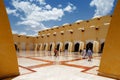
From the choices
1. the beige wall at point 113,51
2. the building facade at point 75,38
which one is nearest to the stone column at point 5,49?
the beige wall at point 113,51

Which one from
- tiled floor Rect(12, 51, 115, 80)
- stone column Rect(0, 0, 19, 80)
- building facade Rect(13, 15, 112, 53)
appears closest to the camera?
stone column Rect(0, 0, 19, 80)

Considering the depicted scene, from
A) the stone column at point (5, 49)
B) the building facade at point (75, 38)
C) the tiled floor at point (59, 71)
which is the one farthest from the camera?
the building facade at point (75, 38)

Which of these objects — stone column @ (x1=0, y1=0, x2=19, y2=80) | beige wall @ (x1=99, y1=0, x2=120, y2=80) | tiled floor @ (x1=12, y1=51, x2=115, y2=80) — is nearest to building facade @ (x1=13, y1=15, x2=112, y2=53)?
Answer: tiled floor @ (x1=12, y1=51, x2=115, y2=80)

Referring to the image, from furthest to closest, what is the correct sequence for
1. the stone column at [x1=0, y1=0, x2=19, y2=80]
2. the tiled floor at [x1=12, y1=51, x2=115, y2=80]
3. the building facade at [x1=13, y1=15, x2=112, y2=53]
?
the building facade at [x1=13, y1=15, x2=112, y2=53]
the tiled floor at [x1=12, y1=51, x2=115, y2=80]
the stone column at [x1=0, y1=0, x2=19, y2=80]

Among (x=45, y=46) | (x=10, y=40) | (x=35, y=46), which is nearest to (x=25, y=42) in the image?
(x=35, y=46)

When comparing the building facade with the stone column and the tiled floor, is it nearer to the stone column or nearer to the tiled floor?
the tiled floor

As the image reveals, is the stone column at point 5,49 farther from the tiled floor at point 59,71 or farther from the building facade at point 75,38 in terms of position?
the building facade at point 75,38

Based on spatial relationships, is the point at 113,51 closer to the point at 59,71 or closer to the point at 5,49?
the point at 59,71

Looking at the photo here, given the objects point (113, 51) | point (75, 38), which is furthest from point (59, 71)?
point (75, 38)

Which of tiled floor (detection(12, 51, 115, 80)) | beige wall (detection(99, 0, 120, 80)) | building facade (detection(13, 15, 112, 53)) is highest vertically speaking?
building facade (detection(13, 15, 112, 53))

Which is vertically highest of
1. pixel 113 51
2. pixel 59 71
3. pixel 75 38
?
pixel 75 38

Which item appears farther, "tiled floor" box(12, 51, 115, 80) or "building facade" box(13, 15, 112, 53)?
"building facade" box(13, 15, 112, 53)

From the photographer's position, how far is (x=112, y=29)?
555 cm

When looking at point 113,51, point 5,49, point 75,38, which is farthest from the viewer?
point 75,38
